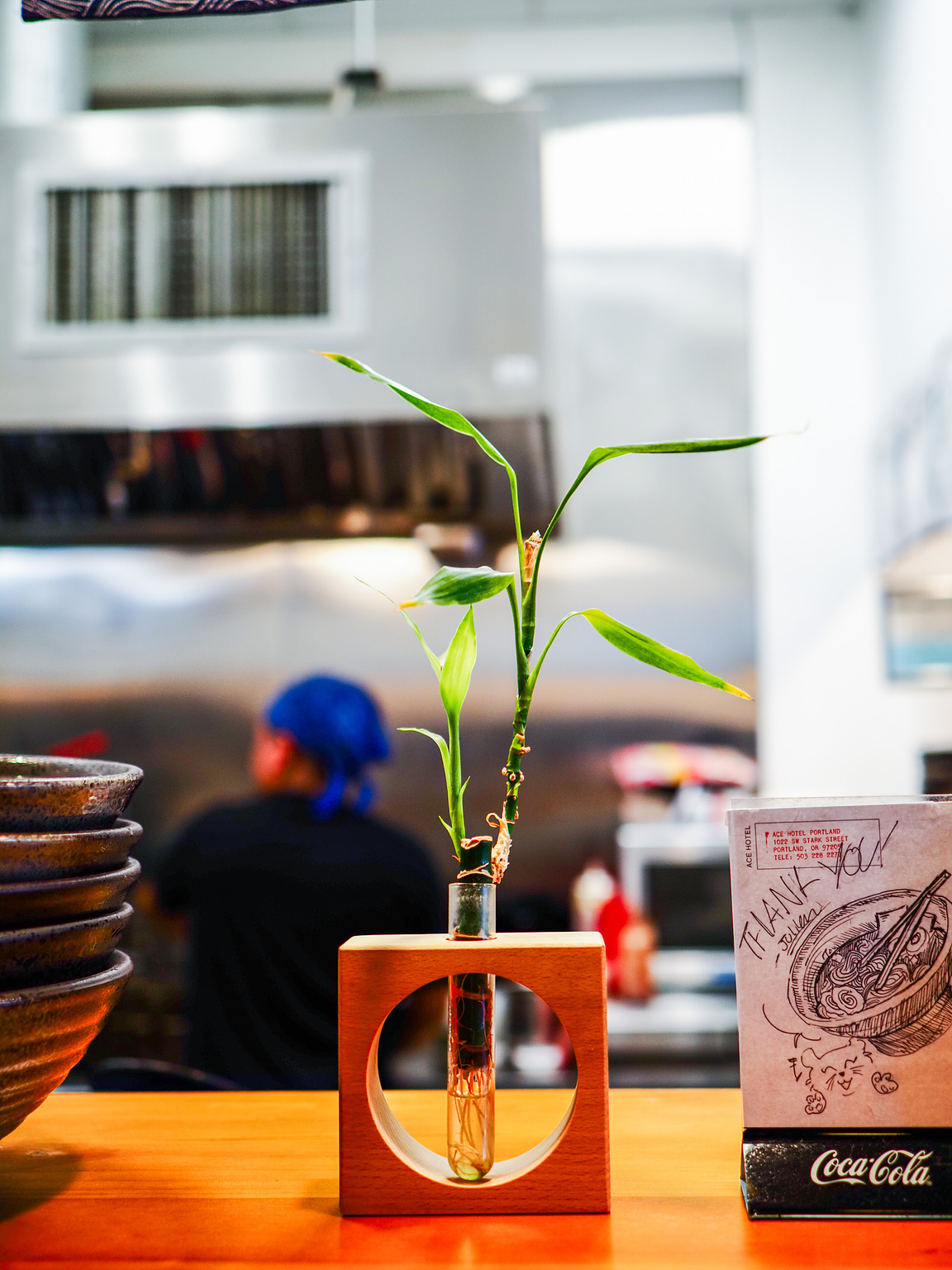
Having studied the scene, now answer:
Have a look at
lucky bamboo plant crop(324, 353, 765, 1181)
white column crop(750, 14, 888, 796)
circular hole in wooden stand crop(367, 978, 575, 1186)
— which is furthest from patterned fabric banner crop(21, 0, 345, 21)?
white column crop(750, 14, 888, 796)

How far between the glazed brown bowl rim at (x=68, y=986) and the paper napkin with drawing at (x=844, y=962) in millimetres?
382

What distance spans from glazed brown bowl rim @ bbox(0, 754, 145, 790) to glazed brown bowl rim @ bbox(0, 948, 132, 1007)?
11cm

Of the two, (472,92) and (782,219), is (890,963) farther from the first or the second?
(472,92)

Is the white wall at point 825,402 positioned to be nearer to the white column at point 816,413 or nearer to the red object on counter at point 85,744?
the white column at point 816,413

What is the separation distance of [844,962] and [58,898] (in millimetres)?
470

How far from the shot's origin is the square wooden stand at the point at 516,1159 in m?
0.66

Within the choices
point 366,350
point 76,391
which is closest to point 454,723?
point 366,350

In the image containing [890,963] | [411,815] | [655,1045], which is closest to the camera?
[890,963]

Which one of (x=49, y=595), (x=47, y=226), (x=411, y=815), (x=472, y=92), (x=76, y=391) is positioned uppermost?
(x=472, y=92)

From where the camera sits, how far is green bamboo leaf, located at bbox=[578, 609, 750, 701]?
649mm

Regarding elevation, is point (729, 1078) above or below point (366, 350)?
below

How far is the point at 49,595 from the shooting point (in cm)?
348

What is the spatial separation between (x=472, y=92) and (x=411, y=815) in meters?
2.32

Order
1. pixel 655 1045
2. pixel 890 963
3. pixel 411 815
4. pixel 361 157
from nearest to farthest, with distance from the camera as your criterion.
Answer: pixel 890 963, pixel 361 157, pixel 655 1045, pixel 411 815
